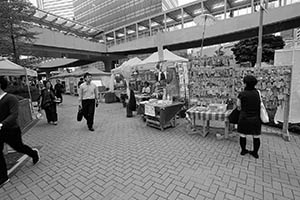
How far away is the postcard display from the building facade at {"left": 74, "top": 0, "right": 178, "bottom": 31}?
117 ft

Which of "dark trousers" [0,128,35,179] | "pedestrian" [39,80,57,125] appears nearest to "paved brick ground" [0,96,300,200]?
"dark trousers" [0,128,35,179]

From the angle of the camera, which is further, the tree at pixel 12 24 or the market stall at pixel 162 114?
the tree at pixel 12 24

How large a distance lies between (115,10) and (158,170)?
47973mm

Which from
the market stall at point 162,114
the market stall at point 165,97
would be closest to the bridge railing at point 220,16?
the market stall at point 165,97

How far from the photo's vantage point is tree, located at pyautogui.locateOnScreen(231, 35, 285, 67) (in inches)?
371

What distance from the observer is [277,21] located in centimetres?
1284

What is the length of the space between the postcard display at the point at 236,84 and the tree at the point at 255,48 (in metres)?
6.76

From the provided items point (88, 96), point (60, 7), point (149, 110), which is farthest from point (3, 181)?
point (60, 7)

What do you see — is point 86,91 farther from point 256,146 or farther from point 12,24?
point 12,24

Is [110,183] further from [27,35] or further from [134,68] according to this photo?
[27,35]

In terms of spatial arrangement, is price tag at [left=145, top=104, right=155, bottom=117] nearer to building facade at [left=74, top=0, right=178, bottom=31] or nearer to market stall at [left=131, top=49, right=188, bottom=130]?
market stall at [left=131, top=49, right=188, bottom=130]

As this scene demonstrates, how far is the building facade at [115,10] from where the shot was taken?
35.8 metres

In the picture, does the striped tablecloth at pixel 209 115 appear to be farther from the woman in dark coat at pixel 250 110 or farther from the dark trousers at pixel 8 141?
the dark trousers at pixel 8 141

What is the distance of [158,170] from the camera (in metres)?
2.84
